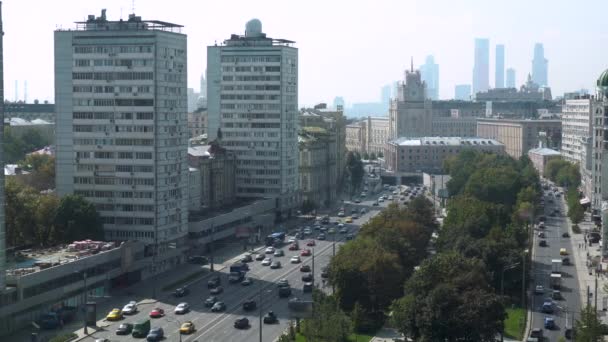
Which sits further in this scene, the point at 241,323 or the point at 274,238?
the point at 274,238

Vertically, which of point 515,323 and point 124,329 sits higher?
point 124,329

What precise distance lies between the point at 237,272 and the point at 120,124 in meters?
15.0

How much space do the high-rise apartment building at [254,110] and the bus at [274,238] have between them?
1427cm

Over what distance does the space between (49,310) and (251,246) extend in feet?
115

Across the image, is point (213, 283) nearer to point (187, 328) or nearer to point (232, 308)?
point (232, 308)

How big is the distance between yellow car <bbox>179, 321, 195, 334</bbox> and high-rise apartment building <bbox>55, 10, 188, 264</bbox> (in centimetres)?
2127

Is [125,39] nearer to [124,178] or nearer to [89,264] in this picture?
[124,178]

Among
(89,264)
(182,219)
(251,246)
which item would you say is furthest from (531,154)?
(89,264)

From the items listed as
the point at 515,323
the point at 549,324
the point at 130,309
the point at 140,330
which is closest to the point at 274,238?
the point at 130,309

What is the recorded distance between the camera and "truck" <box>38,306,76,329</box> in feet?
213

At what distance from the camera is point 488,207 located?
96812 mm

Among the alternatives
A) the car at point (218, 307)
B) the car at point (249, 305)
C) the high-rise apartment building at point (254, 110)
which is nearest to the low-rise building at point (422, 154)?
the high-rise apartment building at point (254, 110)

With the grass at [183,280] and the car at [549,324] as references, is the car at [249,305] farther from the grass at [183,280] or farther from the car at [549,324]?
the car at [549,324]

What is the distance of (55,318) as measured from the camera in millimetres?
65562
